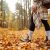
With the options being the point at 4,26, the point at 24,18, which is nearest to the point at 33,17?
the point at 24,18

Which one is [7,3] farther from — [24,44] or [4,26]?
[24,44]

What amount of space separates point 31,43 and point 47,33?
26 cm

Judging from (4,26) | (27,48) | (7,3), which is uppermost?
(7,3)

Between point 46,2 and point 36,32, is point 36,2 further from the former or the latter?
point 36,32

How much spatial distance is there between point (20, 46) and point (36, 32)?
285 mm

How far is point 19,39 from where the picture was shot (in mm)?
2217

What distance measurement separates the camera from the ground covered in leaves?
85.7 inches

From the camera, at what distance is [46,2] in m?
2.24

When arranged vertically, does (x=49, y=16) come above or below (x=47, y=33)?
above

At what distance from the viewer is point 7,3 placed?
221 centimetres

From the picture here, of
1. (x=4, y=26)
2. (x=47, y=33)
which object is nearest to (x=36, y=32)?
(x=47, y=33)

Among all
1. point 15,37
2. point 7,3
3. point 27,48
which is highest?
point 7,3

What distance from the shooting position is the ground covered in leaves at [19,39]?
2.18 m

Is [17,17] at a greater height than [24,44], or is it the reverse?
[17,17]
